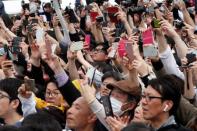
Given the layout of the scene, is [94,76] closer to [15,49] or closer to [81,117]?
[15,49]

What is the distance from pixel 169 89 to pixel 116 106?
1.36 feet

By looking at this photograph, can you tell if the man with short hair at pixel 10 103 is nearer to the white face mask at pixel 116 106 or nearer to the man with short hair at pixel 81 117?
the man with short hair at pixel 81 117

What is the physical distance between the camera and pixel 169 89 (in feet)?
11.9

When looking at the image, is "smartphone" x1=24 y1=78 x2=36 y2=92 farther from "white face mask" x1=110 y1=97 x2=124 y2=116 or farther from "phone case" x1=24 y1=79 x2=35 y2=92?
"white face mask" x1=110 y1=97 x2=124 y2=116

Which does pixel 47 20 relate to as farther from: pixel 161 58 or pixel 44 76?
pixel 161 58

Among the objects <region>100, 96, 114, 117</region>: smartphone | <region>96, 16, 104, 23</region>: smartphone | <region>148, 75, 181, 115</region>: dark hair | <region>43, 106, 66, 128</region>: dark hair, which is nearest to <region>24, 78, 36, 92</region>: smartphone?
<region>43, 106, 66, 128</region>: dark hair

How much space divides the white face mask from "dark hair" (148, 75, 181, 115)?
0.29 metres

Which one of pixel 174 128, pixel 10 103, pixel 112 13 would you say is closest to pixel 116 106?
pixel 174 128

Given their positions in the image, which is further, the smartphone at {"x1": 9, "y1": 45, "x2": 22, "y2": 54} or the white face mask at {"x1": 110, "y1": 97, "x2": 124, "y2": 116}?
the smartphone at {"x1": 9, "y1": 45, "x2": 22, "y2": 54}

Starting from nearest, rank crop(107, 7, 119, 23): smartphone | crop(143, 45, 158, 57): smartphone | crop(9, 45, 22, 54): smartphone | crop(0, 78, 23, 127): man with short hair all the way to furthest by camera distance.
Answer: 1. crop(0, 78, 23, 127): man with short hair
2. crop(143, 45, 158, 57): smartphone
3. crop(9, 45, 22, 54): smartphone
4. crop(107, 7, 119, 23): smartphone

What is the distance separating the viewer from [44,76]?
535 cm

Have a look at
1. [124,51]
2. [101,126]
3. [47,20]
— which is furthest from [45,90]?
[47,20]

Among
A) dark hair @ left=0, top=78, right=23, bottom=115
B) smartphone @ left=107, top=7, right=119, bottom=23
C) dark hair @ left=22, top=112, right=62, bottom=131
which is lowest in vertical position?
smartphone @ left=107, top=7, right=119, bottom=23

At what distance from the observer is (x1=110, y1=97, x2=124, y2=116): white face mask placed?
3.76 m
